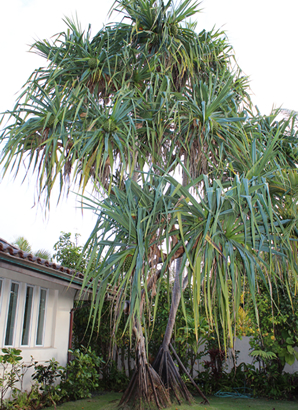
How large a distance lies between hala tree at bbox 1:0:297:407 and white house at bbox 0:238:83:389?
1.03 metres

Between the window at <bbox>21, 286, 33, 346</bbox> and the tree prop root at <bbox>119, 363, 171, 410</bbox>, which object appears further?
the window at <bbox>21, 286, 33, 346</bbox>

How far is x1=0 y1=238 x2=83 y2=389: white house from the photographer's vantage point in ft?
15.8

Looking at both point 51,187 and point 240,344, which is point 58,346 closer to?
point 51,187

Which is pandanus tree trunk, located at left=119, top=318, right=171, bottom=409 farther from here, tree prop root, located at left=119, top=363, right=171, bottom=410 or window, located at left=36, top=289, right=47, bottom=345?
window, located at left=36, top=289, right=47, bottom=345

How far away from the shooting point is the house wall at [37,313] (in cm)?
511

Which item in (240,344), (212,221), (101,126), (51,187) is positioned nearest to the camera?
(212,221)

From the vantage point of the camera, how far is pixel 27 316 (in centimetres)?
573

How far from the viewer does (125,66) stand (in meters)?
4.91

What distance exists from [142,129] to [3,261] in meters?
2.46

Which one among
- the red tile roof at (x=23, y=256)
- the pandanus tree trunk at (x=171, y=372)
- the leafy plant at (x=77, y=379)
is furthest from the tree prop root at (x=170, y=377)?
the red tile roof at (x=23, y=256)

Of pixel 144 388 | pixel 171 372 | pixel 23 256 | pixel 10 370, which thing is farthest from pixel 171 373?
pixel 23 256

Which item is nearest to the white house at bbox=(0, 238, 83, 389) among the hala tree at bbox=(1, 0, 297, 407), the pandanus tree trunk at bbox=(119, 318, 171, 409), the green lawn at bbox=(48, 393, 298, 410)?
the green lawn at bbox=(48, 393, 298, 410)

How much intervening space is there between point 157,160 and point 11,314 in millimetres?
3227

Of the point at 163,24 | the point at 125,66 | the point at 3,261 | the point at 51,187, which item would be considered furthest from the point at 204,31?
the point at 3,261
